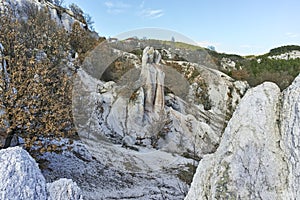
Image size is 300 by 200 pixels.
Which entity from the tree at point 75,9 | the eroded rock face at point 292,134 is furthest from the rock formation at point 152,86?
the tree at point 75,9

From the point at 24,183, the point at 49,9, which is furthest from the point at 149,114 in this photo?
the point at 49,9

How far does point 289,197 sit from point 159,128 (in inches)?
463

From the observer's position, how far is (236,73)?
23.9m

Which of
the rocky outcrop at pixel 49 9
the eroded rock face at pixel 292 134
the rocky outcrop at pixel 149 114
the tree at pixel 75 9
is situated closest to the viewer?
the eroded rock face at pixel 292 134

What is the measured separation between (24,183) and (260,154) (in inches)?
83.1

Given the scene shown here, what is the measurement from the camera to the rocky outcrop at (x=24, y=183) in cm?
263

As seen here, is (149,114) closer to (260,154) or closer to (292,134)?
(260,154)

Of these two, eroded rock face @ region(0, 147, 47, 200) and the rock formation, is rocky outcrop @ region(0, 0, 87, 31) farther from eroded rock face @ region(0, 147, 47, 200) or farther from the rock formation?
eroded rock face @ region(0, 147, 47, 200)

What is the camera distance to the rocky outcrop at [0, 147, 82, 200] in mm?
2633

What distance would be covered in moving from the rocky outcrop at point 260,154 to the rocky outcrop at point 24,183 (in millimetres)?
1348

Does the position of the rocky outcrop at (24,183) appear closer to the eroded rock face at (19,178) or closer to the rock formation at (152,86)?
the eroded rock face at (19,178)

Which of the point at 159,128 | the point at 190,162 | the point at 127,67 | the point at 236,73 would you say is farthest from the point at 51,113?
the point at 236,73

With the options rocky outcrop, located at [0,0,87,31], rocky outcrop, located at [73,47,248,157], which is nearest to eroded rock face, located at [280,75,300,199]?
rocky outcrop, located at [73,47,248,157]

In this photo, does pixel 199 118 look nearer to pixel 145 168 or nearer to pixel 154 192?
pixel 145 168
